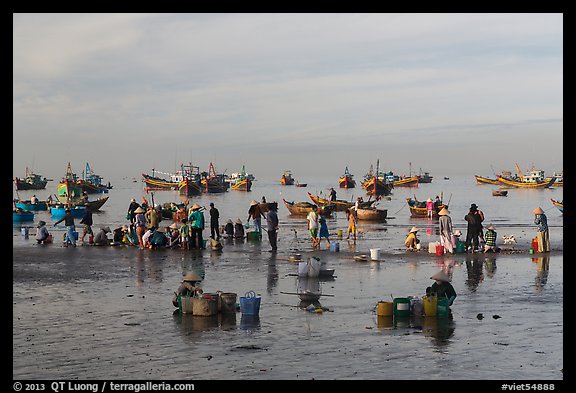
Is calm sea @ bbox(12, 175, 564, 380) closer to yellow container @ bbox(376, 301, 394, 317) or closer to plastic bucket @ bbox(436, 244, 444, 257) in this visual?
yellow container @ bbox(376, 301, 394, 317)

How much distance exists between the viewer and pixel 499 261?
23094 mm

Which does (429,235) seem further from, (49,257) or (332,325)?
(332,325)

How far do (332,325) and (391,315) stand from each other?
1.22m

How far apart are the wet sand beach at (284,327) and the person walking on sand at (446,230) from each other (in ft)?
5.86

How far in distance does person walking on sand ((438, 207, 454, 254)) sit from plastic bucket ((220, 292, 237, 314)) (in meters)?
10.6

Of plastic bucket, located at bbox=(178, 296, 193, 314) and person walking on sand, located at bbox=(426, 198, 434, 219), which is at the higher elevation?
person walking on sand, located at bbox=(426, 198, 434, 219)

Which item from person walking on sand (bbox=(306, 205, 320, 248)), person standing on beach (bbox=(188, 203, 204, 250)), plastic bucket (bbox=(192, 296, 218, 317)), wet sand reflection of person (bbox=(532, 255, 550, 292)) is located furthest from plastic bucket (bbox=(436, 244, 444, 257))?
plastic bucket (bbox=(192, 296, 218, 317))

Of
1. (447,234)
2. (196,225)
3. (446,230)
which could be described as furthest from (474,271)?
(196,225)

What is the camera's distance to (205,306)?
48.3ft

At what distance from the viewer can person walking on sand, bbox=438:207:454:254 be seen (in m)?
24.0

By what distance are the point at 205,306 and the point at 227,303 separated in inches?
17.5

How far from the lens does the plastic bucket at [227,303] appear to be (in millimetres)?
14906

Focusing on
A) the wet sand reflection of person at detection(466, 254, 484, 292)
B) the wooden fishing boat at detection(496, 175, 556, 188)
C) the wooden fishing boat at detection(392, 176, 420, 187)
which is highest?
the wooden fishing boat at detection(392, 176, 420, 187)

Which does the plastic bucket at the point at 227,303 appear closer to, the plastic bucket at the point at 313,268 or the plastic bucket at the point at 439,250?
the plastic bucket at the point at 313,268
